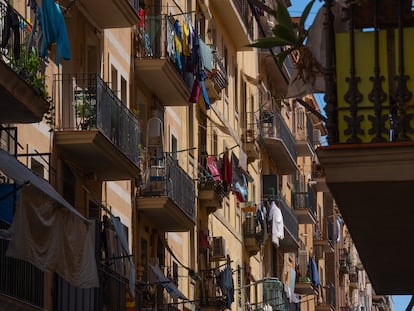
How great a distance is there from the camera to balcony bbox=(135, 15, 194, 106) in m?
31.9

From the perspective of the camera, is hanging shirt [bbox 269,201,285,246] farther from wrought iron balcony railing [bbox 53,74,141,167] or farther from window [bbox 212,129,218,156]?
wrought iron balcony railing [bbox 53,74,141,167]

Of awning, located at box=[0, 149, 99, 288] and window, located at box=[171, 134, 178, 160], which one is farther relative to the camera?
window, located at box=[171, 134, 178, 160]

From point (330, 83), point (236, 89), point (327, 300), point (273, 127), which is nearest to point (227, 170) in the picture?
point (236, 89)

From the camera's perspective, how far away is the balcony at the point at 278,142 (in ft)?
167

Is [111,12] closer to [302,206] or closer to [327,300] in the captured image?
[302,206]

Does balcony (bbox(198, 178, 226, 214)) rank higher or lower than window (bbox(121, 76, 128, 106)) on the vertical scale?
lower

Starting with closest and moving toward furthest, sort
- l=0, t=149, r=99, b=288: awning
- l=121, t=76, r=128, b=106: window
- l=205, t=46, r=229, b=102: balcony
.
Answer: l=0, t=149, r=99, b=288: awning < l=121, t=76, r=128, b=106: window < l=205, t=46, r=229, b=102: balcony

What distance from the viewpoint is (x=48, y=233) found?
21031 mm

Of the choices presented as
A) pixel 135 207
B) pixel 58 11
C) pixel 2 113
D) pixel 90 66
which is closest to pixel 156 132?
pixel 135 207

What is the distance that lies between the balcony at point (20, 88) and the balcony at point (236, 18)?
881 inches

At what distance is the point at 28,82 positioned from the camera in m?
20.5

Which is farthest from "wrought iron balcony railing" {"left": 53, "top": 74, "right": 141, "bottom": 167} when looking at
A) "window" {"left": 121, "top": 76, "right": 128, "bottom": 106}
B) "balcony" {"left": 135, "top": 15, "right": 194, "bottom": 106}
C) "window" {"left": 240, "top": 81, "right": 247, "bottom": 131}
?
"window" {"left": 240, "top": 81, "right": 247, "bottom": 131}

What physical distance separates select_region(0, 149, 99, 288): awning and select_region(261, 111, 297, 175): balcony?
28.9 meters

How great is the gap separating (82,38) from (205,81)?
450 inches
